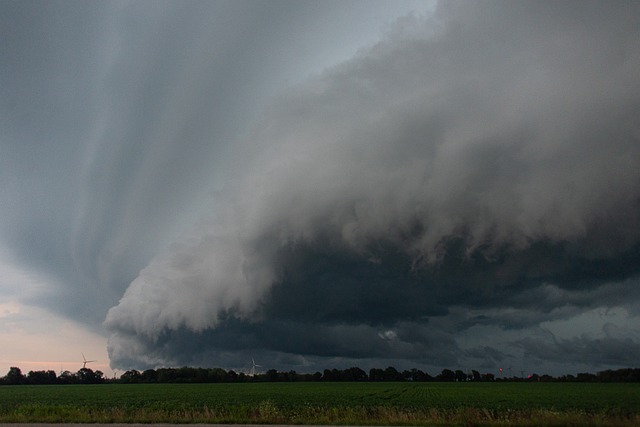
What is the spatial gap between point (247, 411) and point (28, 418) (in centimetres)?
1513

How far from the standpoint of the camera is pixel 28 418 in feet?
111

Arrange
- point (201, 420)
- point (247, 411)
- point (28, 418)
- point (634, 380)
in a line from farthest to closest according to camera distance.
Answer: point (634, 380), point (247, 411), point (28, 418), point (201, 420)

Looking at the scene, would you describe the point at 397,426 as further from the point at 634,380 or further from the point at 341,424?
the point at 634,380

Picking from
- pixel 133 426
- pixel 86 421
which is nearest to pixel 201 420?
pixel 133 426

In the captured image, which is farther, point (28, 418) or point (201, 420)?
point (28, 418)

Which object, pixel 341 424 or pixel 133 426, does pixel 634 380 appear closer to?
pixel 341 424

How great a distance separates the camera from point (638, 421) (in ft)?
89.9

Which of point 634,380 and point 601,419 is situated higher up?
point 601,419

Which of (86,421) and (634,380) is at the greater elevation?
(86,421)

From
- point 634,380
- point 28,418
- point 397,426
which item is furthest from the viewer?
point 634,380

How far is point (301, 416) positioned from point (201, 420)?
6761mm

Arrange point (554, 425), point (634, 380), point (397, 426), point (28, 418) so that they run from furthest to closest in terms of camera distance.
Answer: point (634, 380), point (28, 418), point (397, 426), point (554, 425)

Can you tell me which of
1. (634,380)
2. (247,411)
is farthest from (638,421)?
(634,380)

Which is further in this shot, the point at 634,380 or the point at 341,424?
the point at 634,380
